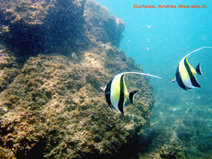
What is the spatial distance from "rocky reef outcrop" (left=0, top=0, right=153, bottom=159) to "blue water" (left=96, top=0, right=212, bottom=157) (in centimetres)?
814

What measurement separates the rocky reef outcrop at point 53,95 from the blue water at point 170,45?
8.14 meters

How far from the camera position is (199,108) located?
1205 cm

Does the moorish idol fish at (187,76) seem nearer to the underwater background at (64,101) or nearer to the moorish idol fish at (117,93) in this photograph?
the moorish idol fish at (117,93)

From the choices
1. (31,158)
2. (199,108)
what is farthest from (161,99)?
(31,158)

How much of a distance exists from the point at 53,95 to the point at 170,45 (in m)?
124

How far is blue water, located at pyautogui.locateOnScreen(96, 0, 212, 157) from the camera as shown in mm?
13414

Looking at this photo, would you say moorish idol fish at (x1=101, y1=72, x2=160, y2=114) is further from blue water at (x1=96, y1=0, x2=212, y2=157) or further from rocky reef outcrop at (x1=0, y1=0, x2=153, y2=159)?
blue water at (x1=96, y1=0, x2=212, y2=157)

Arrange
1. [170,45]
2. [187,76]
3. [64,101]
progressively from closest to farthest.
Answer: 1. [187,76]
2. [64,101]
3. [170,45]

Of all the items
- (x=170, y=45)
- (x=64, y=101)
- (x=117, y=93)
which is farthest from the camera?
(x=170, y=45)

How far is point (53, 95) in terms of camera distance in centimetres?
318

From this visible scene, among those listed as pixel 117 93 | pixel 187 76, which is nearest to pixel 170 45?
pixel 187 76

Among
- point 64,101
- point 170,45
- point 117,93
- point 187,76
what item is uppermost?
point 187,76

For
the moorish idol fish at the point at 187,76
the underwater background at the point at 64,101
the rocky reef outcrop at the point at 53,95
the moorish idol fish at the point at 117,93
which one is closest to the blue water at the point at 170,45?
the underwater background at the point at 64,101

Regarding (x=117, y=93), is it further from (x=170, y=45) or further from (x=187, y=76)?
(x=170, y=45)
